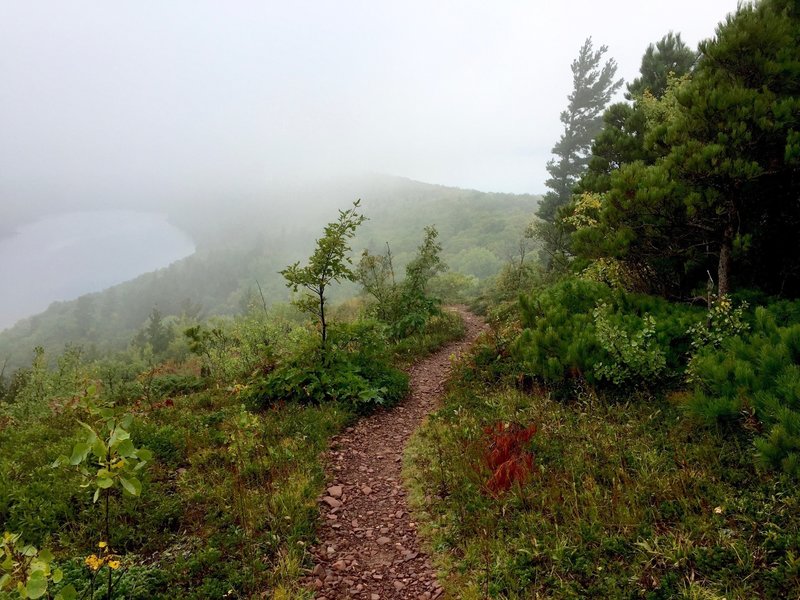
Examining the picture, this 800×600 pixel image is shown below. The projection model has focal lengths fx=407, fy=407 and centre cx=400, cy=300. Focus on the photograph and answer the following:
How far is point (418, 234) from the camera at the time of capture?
119m

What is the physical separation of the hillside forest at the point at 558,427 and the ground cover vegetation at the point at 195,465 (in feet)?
0.10

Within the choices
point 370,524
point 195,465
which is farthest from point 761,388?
point 195,465

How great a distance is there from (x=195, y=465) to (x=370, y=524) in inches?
106

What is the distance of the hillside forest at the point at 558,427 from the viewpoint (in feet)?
12.0

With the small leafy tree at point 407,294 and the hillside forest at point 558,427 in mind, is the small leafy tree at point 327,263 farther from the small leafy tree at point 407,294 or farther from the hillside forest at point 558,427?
the small leafy tree at point 407,294

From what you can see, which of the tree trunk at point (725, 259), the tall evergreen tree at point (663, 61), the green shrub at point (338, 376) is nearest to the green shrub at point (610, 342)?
the tree trunk at point (725, 259)

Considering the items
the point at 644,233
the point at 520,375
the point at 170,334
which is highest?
the point at 644,233

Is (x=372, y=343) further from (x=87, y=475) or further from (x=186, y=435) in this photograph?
(x=87, y=475)

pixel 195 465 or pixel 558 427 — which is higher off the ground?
pixel 558 427

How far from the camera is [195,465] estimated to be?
582cm

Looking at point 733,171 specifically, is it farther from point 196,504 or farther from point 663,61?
point 663,61

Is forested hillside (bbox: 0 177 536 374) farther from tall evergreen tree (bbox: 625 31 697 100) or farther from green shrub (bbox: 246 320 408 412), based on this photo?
green shrub (bbox: 246 320 408 412)

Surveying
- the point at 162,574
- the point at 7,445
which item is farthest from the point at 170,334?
the point at 162,574

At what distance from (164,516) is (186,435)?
7.16ft
